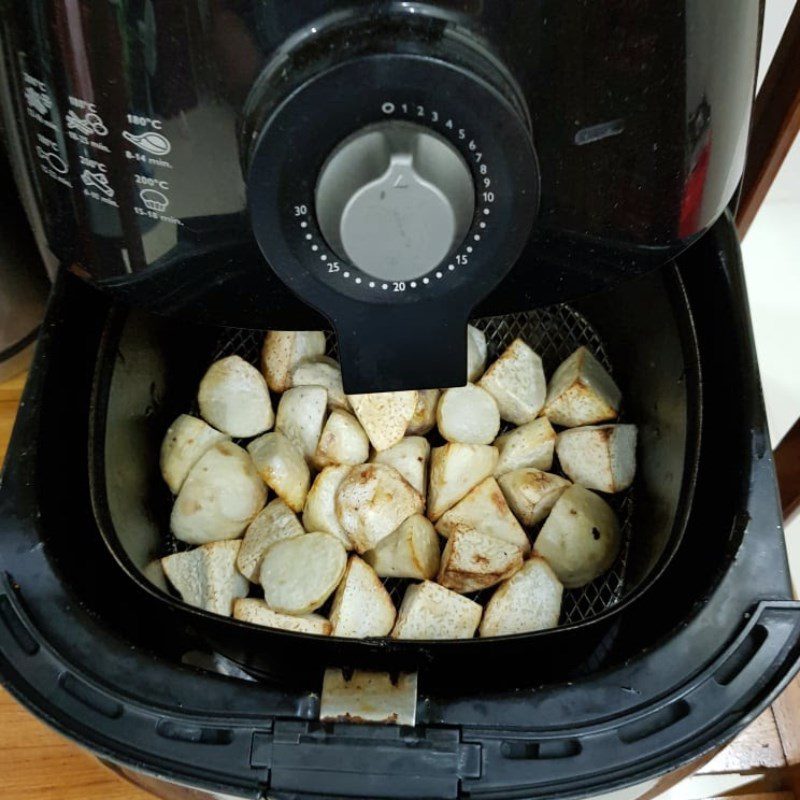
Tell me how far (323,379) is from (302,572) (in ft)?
0.46

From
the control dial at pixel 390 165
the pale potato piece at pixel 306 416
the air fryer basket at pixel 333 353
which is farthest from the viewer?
the pale potato piece at pixel 306 416

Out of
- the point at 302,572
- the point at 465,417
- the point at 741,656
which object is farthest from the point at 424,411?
the point at 741,656

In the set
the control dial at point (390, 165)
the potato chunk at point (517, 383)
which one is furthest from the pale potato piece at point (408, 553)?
the control dial at point (390, 165)

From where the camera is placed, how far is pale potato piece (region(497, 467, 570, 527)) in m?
0.56

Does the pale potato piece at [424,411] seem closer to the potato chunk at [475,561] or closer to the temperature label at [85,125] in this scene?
the potato chunk at [475,561]

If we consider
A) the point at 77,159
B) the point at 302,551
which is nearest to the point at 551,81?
the point at 77,159

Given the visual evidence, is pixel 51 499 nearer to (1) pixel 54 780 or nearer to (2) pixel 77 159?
(2) pixel 77 159

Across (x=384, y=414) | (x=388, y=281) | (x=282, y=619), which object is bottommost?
(x=282, y=619)

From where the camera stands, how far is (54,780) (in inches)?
25.7

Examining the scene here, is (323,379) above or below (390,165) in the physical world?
below

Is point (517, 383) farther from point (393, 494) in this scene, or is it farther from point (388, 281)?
point (388, 281)

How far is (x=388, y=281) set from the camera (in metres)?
0.36

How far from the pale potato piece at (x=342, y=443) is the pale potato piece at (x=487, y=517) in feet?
0.22

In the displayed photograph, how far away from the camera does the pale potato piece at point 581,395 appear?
590 mm
